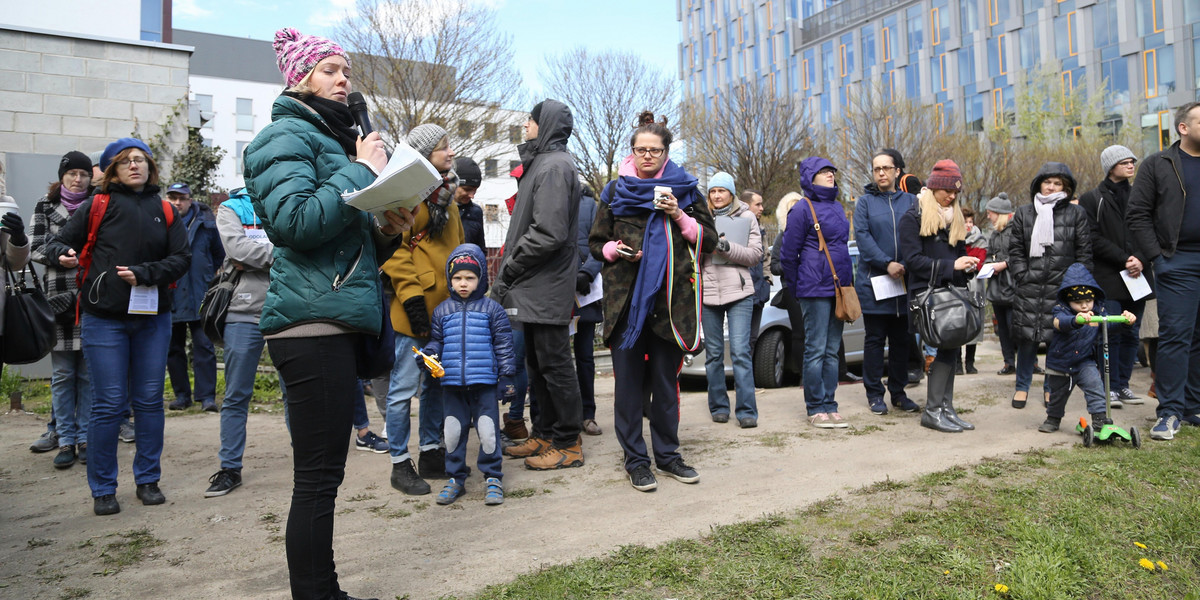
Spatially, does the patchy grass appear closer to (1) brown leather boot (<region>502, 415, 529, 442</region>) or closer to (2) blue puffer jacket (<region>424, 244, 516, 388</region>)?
(2) blue puffer jacket (<region>424, 244, 516, 388</region>)

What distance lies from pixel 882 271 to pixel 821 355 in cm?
87

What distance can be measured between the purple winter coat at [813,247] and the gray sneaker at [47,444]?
572 cm

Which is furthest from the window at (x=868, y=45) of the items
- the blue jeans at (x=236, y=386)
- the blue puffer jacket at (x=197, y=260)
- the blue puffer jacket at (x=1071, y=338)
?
the blue jeans at (x=236, y=386)

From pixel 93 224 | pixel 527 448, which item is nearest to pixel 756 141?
pixel 527 448

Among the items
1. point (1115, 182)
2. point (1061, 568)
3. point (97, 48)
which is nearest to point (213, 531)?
point (1061, 568)

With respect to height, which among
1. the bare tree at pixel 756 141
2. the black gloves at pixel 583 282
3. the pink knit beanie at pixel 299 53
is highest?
the bare tree at pixel 756 141

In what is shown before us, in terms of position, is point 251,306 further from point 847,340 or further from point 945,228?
point 847,340

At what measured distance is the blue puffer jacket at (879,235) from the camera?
6.61m

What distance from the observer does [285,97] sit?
282 cm

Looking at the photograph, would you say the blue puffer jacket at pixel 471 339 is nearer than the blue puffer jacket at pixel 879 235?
Yes

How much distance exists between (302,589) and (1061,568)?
112 inches

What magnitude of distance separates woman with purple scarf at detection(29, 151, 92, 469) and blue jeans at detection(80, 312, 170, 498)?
47.4 inches

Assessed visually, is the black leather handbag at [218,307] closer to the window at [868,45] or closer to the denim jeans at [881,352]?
the denim jeans at [881,352]

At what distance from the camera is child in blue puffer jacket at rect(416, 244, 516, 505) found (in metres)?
4.58
